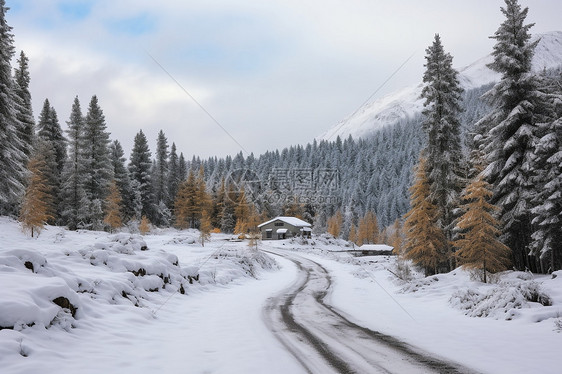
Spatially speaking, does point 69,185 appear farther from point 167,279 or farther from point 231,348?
point 231,348

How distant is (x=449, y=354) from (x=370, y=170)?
170 metres

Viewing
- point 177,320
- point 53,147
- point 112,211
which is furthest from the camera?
point 53,147

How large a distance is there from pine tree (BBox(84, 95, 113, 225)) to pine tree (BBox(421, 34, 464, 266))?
1435 inches

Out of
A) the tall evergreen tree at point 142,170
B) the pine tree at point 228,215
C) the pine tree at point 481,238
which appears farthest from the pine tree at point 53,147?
the pine tree at point 481,238

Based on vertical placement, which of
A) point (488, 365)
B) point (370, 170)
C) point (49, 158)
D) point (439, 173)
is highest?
point (370, 170)

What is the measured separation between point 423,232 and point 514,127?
869cm

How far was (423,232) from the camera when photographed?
23.6m

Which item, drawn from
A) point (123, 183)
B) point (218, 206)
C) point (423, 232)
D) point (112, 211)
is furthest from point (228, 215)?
point (423, 232)

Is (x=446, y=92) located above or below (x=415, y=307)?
above

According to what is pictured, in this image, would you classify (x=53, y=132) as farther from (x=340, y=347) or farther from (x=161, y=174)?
(x=340, y=347)

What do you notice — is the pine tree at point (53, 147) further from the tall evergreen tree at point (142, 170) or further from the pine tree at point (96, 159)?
the tall evergreen tree at point (142, 170)

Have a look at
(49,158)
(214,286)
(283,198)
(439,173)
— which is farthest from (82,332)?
(283,198)

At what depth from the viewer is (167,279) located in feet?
43.9

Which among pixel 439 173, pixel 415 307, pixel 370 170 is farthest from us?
pixel 370 170
